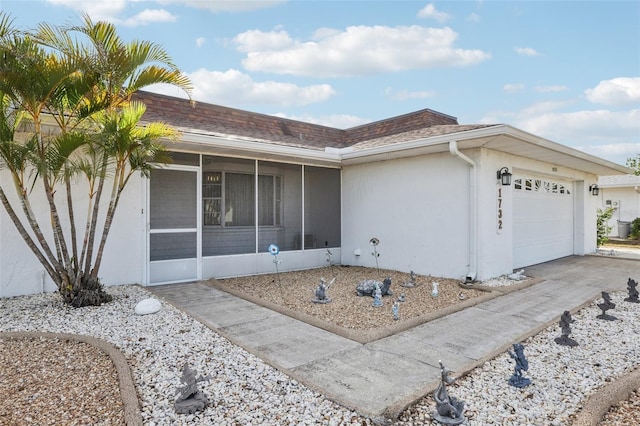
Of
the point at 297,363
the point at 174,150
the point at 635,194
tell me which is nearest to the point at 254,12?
the point at 174,150

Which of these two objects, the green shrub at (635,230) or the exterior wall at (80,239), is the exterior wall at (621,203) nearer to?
the green shrub at (635,230)

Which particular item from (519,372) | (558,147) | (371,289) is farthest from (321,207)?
(519,372)

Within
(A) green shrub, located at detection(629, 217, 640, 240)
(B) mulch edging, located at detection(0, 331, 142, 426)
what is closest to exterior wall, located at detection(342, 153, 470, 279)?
(B) mulch edging, located at detection(0, 331, 142, 426)

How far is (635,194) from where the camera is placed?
19.1 meters

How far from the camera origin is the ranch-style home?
23.3ft

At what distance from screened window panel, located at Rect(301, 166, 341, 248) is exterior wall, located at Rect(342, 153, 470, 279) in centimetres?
25

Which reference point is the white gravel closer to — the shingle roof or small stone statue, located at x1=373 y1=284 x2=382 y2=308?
small stone statue, located at x1=373 y1=284 x2=382 y2=308

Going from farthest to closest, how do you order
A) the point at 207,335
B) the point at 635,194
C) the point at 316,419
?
the point at 635,194 → the point at 207,335 → the point at 316,419

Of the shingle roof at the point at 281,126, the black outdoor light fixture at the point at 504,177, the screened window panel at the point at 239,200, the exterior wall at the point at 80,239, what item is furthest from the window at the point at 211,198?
the black outdoor light fixture at the point at 504,177

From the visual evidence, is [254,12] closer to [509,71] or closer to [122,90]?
[122,90]

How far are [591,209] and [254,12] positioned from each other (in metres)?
12.7

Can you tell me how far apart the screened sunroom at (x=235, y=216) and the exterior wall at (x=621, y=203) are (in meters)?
17.8

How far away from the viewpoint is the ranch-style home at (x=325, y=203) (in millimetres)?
7090

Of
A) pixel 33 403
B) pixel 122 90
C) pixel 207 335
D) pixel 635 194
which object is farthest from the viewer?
pixel 635 194
